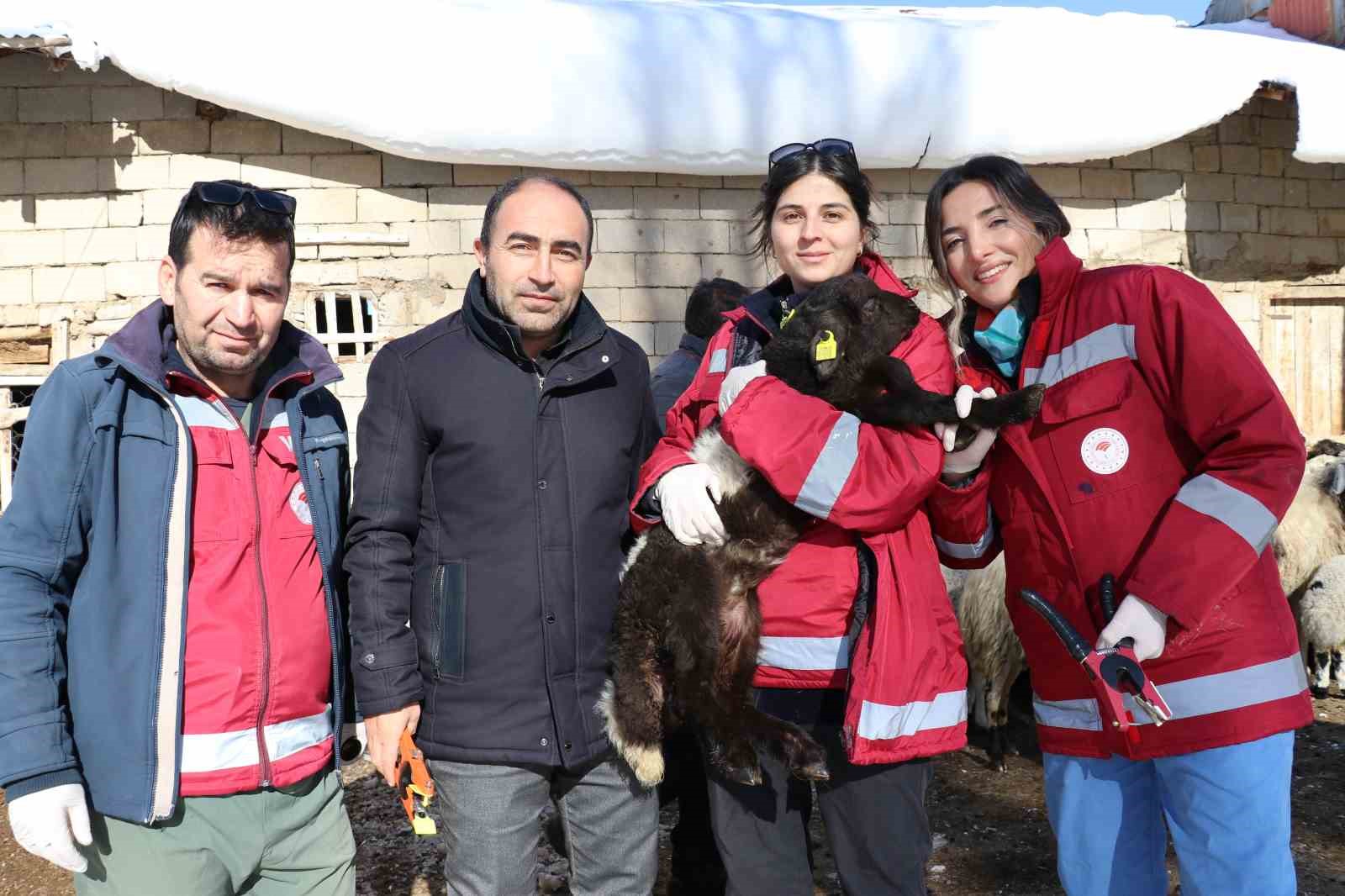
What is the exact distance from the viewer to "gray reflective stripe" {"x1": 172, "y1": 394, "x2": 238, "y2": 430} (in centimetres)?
220

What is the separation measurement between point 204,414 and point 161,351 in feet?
0.54

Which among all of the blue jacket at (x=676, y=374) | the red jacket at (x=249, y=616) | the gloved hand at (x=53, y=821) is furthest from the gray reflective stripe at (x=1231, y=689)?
the gloved hand at (x=53, y=821)

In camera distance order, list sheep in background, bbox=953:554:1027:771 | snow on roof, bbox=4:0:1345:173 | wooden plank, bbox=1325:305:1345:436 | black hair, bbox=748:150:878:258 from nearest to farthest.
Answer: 1. black hair, bbox=748:150:878:258
2. sheep in background, bbox=953:554:1027:771
3. snow on roof, bbox=4:0:1345:173
4. wooden plank, bbox=1325:305:1345:436

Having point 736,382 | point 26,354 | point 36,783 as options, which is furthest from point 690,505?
point 26,354

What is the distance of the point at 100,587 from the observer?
2.04 metres

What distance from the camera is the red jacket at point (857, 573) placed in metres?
2.13

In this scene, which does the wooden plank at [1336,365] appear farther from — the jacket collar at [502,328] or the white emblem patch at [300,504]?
the white emblem patch at [300,504]

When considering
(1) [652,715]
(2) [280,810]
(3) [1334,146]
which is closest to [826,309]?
(1) [652,715]

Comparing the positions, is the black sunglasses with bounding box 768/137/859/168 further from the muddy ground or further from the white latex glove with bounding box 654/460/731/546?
the muddy ground

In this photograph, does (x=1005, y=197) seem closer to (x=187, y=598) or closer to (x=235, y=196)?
(x=235, y=196)

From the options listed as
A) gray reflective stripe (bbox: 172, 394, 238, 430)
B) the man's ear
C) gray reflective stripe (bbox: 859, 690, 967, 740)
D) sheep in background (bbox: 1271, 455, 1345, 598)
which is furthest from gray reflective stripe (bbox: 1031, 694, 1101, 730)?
sheep in background (bbox: 1271, 455, 1345, 598)

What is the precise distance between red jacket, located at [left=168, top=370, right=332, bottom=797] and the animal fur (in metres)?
0.71

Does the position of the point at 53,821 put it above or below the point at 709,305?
below

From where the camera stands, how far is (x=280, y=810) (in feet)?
7.22
